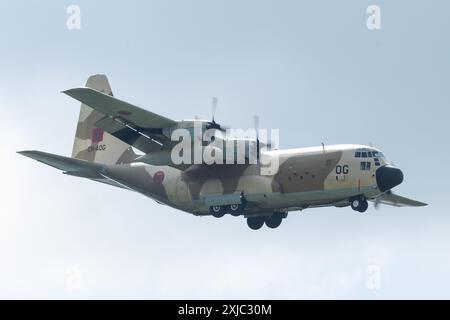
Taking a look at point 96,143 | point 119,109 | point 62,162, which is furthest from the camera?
point 96,143

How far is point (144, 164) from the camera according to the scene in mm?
44375

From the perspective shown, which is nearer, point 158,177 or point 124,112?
point 124,112

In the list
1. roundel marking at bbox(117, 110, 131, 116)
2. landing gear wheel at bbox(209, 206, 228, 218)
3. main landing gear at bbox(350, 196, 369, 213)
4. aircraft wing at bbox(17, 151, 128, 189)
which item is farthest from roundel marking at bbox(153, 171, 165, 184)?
main landing gear at bbox(350, 196, 369, 213)

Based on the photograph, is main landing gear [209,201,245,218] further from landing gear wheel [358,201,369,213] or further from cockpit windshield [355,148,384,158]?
cockpit windshield [355,148,384,158]

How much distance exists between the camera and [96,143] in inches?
1877

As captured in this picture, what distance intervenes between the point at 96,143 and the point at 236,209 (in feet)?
31.4

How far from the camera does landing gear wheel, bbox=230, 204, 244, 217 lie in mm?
41656

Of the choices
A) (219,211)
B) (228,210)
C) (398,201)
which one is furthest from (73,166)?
(398,201)

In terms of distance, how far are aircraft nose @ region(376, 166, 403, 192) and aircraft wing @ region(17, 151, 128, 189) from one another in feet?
40.8

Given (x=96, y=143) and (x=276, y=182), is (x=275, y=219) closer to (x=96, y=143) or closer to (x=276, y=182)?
(x=276, y=182)

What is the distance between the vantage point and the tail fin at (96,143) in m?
46.4
